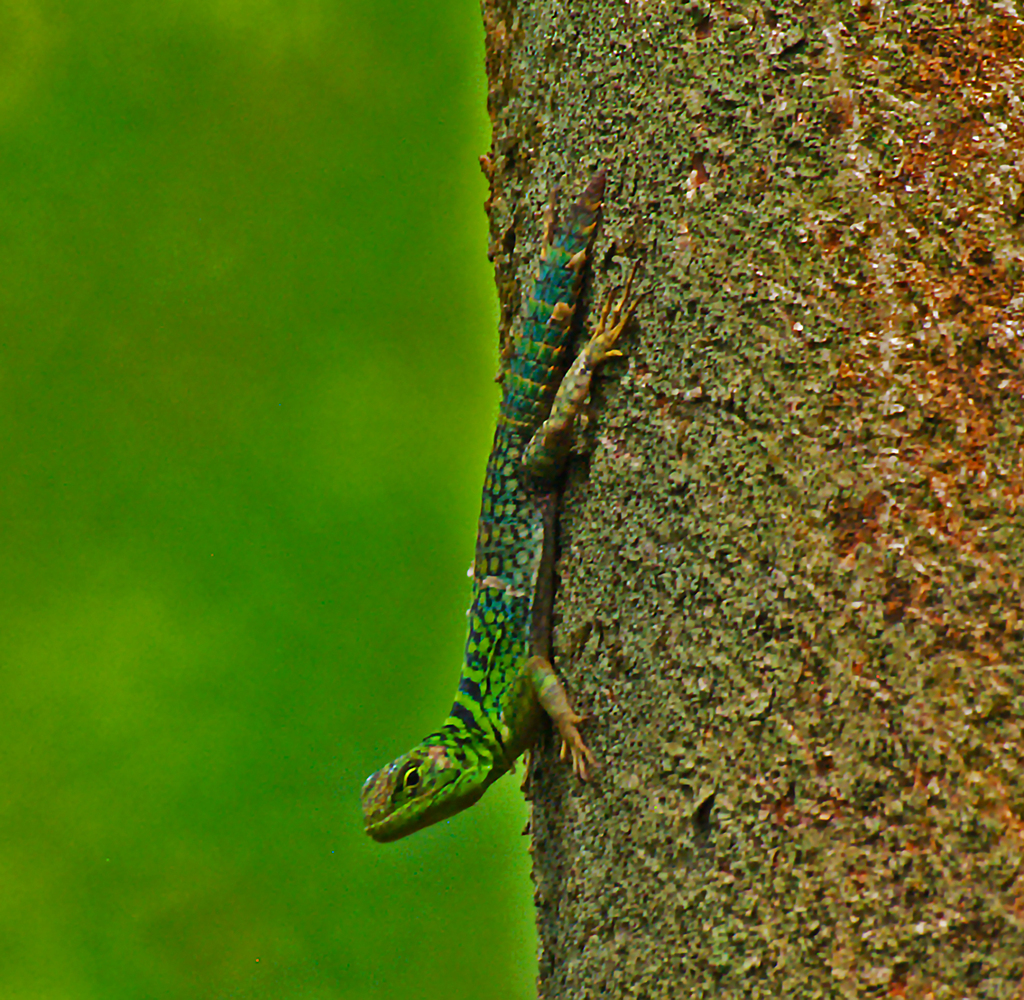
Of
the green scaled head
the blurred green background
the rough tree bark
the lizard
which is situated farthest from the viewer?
the blurred green background

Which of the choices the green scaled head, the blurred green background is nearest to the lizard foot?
the green scaled head

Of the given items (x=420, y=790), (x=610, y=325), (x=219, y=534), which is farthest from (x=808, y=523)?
(x=219, y=534)

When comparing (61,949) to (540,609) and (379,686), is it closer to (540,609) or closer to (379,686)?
(379,686)

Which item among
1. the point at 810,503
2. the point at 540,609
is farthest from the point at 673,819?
the point at 540,609

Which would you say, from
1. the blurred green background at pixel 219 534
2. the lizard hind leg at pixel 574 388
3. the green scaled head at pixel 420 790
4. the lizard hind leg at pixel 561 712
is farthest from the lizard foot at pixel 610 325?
the blurred green background at pixel 219 534

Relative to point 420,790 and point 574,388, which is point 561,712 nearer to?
point 574,388

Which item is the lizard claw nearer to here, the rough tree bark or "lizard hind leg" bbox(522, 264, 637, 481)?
the rough tree bark
